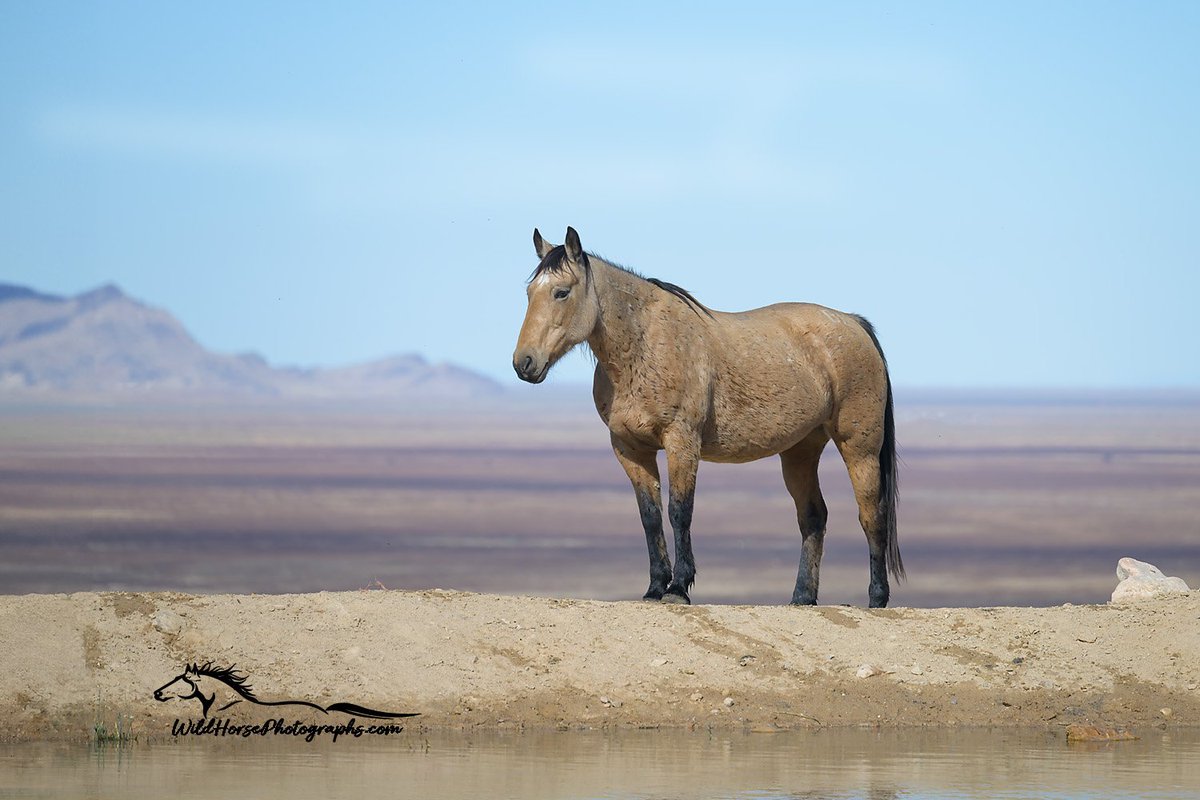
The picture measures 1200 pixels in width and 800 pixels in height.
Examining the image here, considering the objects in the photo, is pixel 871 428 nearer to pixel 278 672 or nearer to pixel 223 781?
pixel 278 672

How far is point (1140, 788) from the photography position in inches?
353

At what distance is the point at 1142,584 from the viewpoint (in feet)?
49.1

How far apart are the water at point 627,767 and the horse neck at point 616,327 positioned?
10.6 feet

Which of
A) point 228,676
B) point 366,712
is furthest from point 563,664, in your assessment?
point 228,676

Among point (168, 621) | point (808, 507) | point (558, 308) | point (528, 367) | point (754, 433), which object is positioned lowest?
point (168, 621)

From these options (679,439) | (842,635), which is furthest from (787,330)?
(842,635)

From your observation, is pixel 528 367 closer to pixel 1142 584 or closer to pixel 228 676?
pixel 228 676

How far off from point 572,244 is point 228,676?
4321 mm

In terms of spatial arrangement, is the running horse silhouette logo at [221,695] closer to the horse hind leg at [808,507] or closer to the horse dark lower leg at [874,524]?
the horse hind leg at [808,507]

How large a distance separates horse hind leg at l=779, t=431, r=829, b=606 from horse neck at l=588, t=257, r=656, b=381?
2.42 m

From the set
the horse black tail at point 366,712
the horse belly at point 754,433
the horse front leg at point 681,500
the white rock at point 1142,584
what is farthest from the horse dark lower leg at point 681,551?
the white rock at point 1142,584

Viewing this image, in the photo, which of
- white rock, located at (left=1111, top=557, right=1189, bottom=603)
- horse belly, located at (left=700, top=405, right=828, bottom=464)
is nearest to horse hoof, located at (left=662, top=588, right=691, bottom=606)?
horse belly, located at (left=700, top=405, right=828, bottom=464)

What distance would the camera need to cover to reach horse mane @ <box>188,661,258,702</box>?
1122cm

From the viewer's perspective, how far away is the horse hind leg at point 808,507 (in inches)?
560
